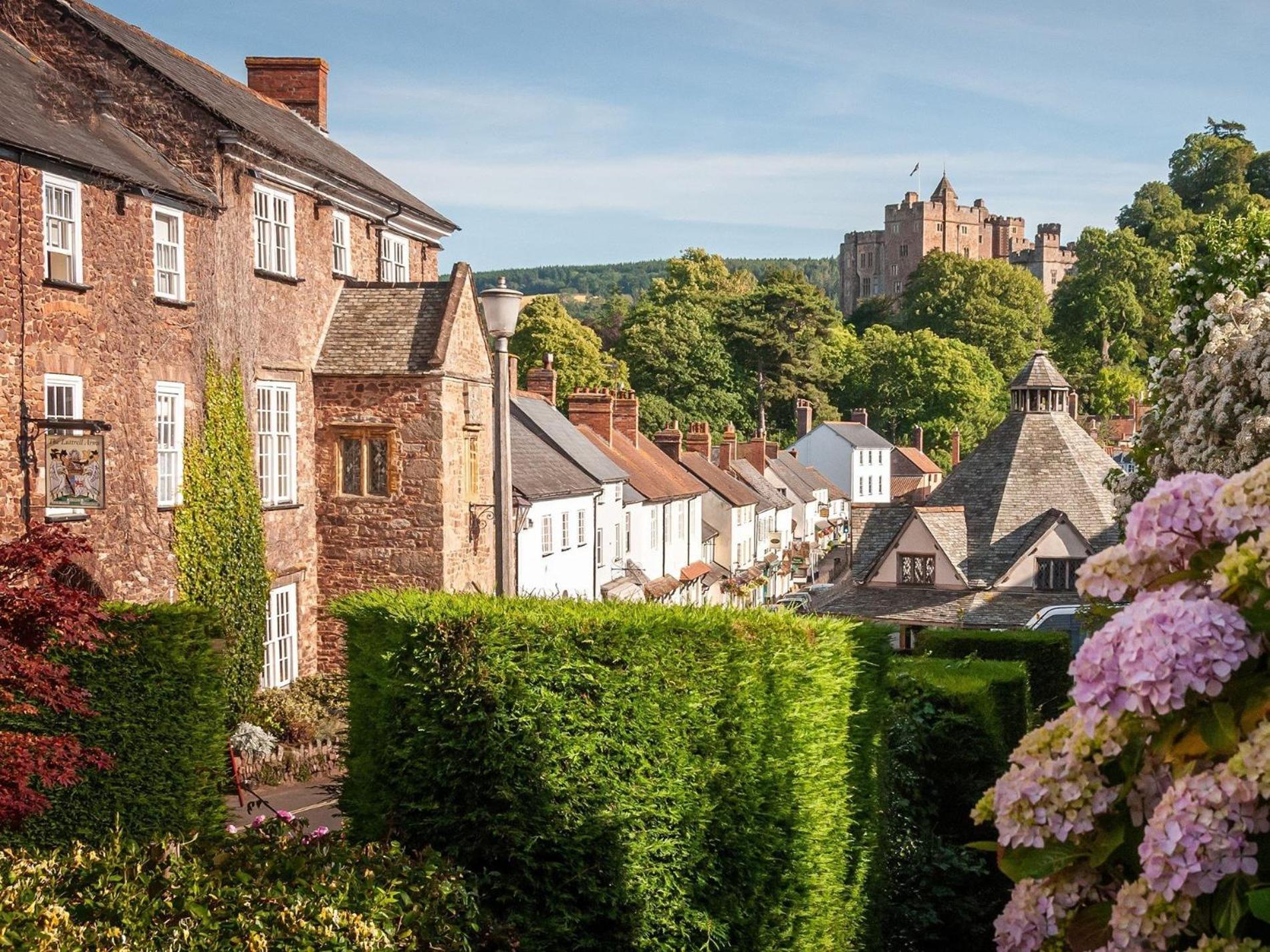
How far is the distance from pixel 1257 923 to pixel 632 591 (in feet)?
131

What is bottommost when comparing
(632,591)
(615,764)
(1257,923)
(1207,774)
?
(632,591)

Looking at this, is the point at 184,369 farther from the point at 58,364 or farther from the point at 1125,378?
the point at 1125,378

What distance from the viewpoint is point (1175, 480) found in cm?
454

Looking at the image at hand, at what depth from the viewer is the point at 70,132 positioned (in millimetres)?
19984

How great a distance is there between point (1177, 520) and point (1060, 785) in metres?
0.94

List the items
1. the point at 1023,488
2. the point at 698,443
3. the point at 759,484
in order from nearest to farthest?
the point at 1023,488
the point at 698,443
the point at 759,484

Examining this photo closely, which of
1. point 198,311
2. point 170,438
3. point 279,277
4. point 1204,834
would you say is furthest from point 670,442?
point 1204,834

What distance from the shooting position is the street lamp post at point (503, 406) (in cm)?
1259

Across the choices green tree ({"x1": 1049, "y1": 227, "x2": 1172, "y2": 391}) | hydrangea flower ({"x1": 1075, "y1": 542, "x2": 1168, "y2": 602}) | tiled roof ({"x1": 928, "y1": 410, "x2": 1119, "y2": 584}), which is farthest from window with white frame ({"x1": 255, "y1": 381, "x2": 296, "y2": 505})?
green tree ({"x1": 1049, "y1": 227, "x2": 1172, "y2": 391})

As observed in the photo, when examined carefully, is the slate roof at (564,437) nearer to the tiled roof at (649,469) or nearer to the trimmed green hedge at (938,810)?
the tiled roof at (649,469)

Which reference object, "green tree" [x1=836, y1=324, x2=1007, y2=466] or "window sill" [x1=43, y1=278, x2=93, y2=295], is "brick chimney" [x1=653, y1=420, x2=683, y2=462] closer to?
"window sill" [x1=43, y1=278, x2=93, y2=295]

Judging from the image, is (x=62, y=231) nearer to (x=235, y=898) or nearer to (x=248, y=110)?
(x=248, y=110)

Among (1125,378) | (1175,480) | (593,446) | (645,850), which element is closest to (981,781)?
(645,850)

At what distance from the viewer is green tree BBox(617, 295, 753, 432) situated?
9100 centimetres
